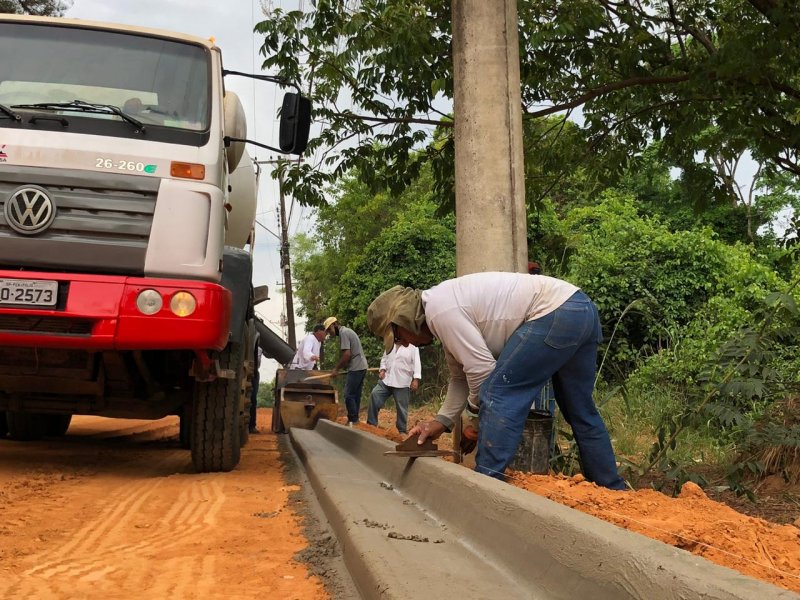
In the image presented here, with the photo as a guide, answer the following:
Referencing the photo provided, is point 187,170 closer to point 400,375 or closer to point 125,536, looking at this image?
point 125,536

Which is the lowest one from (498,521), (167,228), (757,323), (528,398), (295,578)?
(295,578)

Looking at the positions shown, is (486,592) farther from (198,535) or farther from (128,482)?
(128,482)

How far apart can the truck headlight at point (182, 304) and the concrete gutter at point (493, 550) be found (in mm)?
1406

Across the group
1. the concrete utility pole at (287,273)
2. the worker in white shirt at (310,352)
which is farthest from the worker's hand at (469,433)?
the concrete utility pole at (287,273)

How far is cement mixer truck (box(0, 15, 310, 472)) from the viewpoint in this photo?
17.3ft

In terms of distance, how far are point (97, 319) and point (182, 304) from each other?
1.68 ft

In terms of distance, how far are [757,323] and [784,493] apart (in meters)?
1.27

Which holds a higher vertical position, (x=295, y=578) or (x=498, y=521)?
(x=498, y=521)

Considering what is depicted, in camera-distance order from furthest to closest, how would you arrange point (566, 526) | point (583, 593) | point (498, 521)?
point (498, 521), point (566, 526), point (583, 593)

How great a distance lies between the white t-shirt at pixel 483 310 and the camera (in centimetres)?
470

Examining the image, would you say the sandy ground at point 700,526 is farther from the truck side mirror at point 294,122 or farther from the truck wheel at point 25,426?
the truck wheel at point 25,426

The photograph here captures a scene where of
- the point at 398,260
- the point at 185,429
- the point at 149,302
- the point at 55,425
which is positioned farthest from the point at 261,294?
the point at 398,260

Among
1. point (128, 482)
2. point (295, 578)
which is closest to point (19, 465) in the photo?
point (128, 482)

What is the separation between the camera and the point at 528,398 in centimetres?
468
